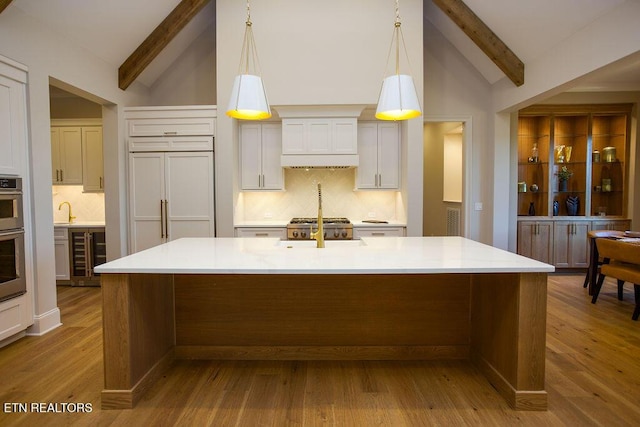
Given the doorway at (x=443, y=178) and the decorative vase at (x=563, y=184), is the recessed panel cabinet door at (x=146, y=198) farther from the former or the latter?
the decorative vase at (x=563, y=184)

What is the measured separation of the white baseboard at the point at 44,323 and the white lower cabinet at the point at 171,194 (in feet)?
4.49

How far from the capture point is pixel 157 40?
4395mm

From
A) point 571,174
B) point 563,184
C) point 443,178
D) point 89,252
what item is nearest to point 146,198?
→ point 89,252

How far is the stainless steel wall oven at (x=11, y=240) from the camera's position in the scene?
2920 millimetres

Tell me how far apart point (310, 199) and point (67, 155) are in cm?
344

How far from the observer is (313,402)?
2.20 metres

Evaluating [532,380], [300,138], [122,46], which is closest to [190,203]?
[300,138]

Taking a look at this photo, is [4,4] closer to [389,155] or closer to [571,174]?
[389,155]

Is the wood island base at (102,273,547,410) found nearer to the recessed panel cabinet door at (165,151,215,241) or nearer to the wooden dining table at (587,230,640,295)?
the recessed panel cabinet door at (165,151,215,241)

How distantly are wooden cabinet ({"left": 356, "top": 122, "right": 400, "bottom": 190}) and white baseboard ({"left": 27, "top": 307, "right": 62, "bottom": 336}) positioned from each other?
3551 mm

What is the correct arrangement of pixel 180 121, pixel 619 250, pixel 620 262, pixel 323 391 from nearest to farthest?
pixel 323 391 < pixel 619 250 < pixel 620 262 < pixel 180 121

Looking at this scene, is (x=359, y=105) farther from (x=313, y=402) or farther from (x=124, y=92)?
(x=313, y=402)

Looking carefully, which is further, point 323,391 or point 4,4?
point 4,4

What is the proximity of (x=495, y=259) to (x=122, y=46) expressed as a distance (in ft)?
14.7
